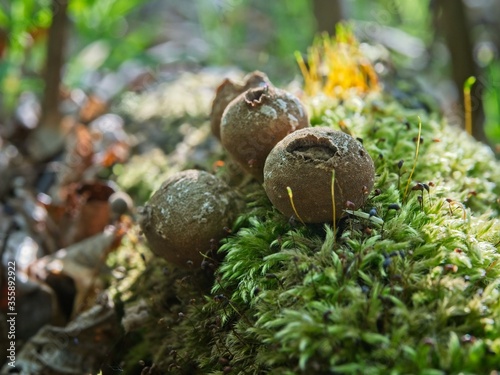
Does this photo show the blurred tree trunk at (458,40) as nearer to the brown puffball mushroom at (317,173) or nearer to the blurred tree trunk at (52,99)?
the brown puffball mushroom at (317,173)

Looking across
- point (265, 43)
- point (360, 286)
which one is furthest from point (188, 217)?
point (265, 43)

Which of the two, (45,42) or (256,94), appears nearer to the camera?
(256,94)

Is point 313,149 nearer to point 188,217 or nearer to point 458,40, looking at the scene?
point 188,217

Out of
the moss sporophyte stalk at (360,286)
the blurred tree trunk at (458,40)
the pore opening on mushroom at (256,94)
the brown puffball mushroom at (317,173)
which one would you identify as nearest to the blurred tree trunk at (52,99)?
the moss sporophyte stalk at (360,286)

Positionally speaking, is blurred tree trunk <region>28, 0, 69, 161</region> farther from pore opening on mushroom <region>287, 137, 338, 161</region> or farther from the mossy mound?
pore opening on mushroom <region>287, 137, 338, 161</region>

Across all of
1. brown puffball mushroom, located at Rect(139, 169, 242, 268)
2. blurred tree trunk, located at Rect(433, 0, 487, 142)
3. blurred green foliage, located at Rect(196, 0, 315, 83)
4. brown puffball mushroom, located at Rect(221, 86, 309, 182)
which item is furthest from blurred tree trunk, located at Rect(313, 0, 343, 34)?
brown puffball mushroom, located at Rect(139, 169, 242, 268)

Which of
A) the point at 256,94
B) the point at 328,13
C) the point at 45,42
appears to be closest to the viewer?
the point at 256,94

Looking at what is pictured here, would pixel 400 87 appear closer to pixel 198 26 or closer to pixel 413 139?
pixel 413 139
